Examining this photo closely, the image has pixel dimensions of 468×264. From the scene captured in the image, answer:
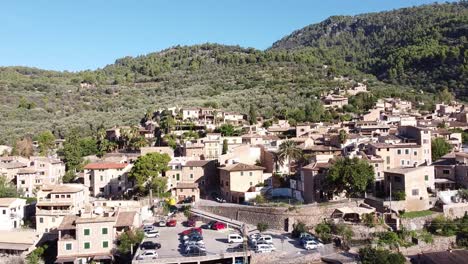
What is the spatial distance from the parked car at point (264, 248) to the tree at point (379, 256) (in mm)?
6110

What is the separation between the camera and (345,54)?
175250 mm

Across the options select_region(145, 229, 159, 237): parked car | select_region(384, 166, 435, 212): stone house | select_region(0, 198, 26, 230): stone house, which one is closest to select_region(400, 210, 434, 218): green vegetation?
select_region(384, 166, 435, 212): stone house

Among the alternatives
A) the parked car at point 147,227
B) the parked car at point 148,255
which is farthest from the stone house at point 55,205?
the parked car at point 148,255

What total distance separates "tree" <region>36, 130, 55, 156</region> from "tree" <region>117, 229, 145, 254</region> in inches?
1467

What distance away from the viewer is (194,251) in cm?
3488

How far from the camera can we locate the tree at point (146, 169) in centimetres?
4941

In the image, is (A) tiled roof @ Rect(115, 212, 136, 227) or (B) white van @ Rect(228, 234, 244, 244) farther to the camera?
(A) tiled roof @ Rect(115, 212, 136, 227)

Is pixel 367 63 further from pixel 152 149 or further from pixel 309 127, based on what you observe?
pixel 152 149

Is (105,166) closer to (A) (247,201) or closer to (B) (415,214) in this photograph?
(A) (247,201)

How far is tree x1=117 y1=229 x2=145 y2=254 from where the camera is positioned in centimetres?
3788

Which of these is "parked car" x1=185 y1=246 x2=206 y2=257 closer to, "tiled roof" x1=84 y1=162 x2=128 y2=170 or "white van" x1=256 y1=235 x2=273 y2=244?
"white van" x1=256 y1=235 x2=273 y2=244

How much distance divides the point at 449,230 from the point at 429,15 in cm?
15725

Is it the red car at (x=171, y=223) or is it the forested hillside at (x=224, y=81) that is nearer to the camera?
the red car at (x=171, y=223)

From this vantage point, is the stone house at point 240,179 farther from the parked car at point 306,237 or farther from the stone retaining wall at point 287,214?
the parked car at point 306,237
